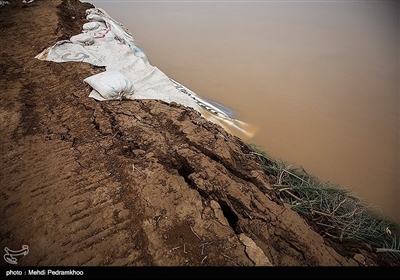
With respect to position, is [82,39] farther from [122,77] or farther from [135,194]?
[135,194]

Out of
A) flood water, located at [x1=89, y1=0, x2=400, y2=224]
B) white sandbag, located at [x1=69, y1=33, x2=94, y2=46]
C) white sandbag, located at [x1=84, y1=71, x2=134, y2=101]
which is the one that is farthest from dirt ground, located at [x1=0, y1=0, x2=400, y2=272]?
flood water, located at [x1=89, y1=0, x2=400, y2=224]

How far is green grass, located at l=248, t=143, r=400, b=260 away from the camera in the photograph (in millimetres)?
1640

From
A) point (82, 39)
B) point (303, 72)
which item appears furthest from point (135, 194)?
point (303, 72)

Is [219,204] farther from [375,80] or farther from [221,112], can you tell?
[375,80]

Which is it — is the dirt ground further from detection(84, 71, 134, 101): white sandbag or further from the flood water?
the flood water

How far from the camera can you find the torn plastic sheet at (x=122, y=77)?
2.39 meters

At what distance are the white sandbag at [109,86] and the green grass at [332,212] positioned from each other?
5.95ft

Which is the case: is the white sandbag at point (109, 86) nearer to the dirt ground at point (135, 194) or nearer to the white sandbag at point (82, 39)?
the dirt ground at point (135, 194)

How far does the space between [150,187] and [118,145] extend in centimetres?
59

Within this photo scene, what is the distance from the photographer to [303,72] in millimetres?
4586

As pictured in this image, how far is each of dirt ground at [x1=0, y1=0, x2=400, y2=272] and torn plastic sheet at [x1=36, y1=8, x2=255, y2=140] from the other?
0.21 m

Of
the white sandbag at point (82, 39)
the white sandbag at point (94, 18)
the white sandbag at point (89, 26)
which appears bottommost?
the white sandbag at point (82, 39)

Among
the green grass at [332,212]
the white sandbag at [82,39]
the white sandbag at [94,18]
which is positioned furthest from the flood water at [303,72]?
the white sandbag at [82,39]
